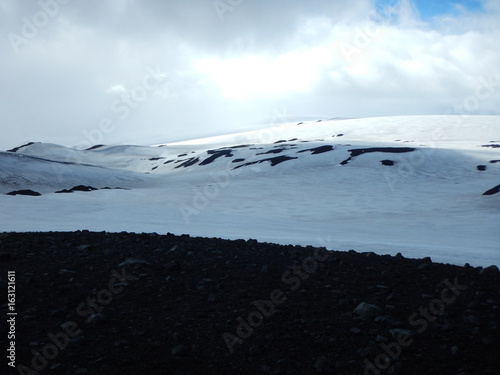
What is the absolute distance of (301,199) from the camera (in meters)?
37.8

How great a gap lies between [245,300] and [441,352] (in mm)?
2851

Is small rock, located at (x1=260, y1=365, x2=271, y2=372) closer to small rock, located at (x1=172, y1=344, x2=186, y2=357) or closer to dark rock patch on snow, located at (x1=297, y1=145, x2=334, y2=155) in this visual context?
small rock, located at (x1=172, y1=344, x2=186, y2=357)

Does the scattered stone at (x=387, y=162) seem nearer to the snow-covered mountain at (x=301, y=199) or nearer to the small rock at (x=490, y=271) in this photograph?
the snow-covered mountain at (x=301, y=199)

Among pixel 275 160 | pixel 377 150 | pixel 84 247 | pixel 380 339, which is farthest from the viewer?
pixel 275 160

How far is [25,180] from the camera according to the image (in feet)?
158

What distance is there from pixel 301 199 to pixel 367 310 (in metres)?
31.6

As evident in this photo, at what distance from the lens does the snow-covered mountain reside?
17.2 metres

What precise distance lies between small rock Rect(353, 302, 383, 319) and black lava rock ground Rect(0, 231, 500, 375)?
0.06 feet

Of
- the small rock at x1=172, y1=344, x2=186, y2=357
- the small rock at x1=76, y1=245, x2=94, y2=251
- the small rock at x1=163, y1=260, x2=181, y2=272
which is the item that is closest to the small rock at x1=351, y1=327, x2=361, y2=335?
the small rock at x1=172, y1=344, x2=186, y2=357

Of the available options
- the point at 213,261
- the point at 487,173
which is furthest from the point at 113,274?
the point at 487,173

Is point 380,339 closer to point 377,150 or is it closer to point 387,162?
point 387,162

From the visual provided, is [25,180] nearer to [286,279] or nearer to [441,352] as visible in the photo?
[286,279]

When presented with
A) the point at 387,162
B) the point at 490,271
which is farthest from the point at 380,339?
the point at 387,162

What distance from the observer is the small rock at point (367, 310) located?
243 inches
